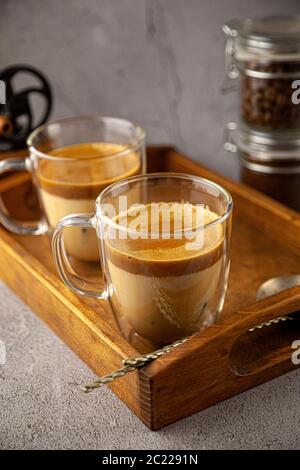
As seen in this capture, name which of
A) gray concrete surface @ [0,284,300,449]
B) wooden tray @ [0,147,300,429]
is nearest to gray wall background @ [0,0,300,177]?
wooden tray @ [0,147,300,429]

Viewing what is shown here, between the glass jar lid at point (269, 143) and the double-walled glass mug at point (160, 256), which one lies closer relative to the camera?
the double-walled glass mug at point (160, 256)

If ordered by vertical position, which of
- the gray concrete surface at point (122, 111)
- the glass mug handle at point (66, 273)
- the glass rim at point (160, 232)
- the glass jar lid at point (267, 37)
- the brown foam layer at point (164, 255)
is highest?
the glass jar lid at point (267, 37)

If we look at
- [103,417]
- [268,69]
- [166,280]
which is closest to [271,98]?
[268,69]

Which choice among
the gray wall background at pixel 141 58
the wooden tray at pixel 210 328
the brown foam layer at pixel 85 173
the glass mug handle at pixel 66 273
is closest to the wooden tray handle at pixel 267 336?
the wooden tray at pixel 210 328

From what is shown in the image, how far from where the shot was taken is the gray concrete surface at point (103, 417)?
705mm

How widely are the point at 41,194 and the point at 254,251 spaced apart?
271 millimetres

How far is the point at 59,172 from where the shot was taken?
36.8 inches

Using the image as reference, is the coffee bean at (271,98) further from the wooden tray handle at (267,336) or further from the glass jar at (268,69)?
the wooden tray handle at (267,336)

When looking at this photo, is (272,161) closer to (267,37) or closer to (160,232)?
(267,37)

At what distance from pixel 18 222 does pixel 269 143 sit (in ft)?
1.11

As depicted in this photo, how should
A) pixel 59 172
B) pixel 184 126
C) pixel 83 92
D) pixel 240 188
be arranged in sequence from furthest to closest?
pixel 83 92
pixel 184 126
pixel 240 188
pixel 59 172

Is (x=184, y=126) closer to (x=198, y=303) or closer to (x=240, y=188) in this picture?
(x=240, y=188)

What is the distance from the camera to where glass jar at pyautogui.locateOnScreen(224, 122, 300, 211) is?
102 centimetres

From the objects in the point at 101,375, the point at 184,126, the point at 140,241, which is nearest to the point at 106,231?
the point at 140,241
